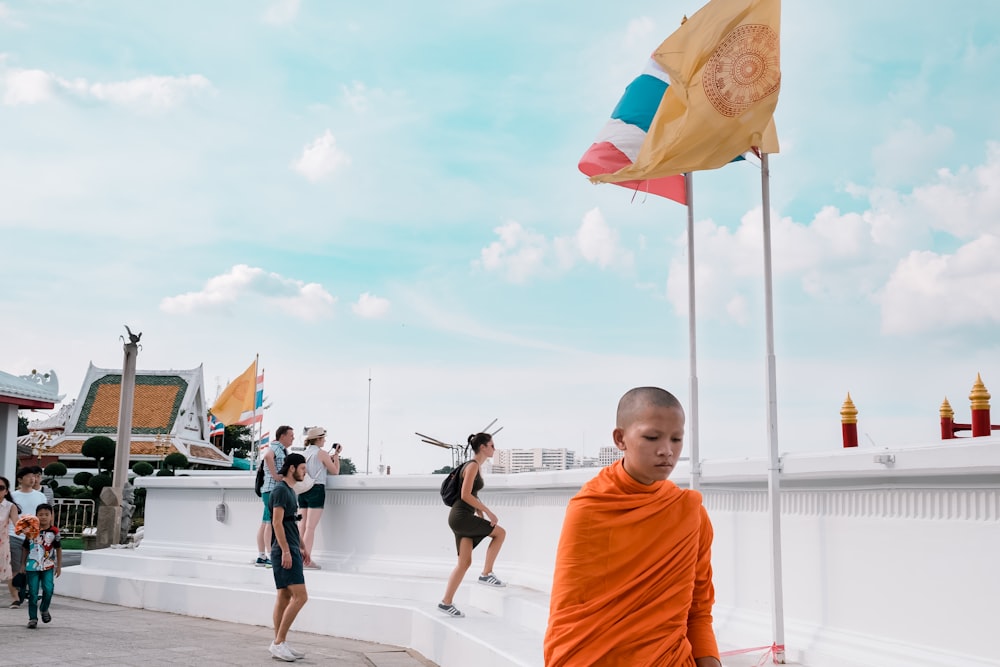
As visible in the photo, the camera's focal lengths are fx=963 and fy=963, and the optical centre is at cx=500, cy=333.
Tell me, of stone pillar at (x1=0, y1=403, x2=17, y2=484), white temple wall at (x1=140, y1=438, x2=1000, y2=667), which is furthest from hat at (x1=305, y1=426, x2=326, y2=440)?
stone pillar at (x1=0, y1=403, x2=17, y2=484)

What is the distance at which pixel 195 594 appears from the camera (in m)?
11.7

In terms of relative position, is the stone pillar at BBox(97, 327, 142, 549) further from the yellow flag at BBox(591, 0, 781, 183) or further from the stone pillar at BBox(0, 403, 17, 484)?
the yellow flag at BBox(591, 0, 781, 183)

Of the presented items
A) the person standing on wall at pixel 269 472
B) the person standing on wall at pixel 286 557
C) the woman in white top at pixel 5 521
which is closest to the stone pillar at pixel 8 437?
the woman in white top at pixel 5 521

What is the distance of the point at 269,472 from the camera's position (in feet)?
35.9

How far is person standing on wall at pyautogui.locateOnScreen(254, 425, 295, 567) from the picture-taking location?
10320 mm

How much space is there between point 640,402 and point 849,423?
206 inches

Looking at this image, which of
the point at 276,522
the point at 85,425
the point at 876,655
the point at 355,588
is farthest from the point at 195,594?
the point at 85,425

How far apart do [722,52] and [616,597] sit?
4054mm

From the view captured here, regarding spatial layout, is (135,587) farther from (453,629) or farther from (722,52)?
(722,52)

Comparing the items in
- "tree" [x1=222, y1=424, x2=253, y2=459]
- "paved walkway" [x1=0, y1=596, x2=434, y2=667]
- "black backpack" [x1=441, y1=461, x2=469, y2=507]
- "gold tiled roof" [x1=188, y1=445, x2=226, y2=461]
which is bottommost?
"paved walkway" [x1=0, y1=596, x2=434, y2=667]

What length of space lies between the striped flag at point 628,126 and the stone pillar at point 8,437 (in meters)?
16.2

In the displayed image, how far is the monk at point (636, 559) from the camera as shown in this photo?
295cm

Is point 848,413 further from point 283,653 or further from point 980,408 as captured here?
point 283,653

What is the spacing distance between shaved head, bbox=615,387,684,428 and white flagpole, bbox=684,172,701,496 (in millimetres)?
3304
